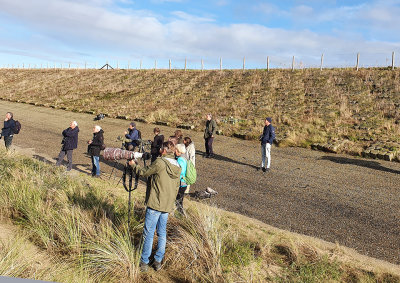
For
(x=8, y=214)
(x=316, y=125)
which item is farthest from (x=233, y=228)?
(x=316, y=125)

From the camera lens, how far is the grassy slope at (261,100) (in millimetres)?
17297

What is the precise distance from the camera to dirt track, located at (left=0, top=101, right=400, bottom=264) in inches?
257

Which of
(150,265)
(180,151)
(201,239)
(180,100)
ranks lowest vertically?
(150,265)

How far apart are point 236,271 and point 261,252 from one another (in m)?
0.89

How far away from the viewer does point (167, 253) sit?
17.0 feet

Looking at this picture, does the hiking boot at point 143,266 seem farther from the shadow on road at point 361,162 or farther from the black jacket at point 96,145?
the shadow on road at point 361,162

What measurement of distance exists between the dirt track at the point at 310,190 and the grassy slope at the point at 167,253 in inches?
31.6

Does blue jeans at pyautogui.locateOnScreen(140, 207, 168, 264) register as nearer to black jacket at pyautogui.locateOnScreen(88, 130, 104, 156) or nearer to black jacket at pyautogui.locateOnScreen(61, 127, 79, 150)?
black jacket at pyautogui.locateOnScreen(88, 130, 104, 156)

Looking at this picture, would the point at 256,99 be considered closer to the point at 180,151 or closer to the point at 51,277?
the point at 180,151

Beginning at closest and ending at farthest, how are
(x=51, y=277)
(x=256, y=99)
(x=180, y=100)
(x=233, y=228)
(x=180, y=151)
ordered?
(x=51, y=277)
(x=180, y=151)
(x=233, y=228)
(x=256, y=99)
(x=180, y=100)

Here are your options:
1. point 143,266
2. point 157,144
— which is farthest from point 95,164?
point 143,266

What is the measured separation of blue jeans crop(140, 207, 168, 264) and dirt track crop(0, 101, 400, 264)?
3.13 meters

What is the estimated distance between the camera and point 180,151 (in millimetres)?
4938

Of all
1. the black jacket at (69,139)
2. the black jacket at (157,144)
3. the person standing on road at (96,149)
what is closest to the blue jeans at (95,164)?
the person standing on road at (96,149)
